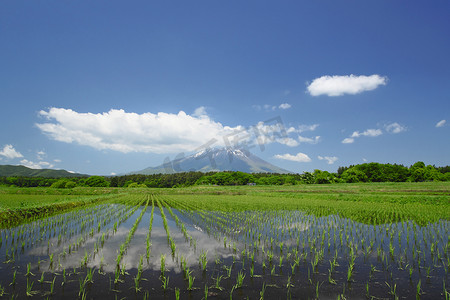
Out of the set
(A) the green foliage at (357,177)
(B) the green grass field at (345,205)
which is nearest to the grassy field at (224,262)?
(B) the green grass field at (345,205)

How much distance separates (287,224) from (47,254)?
9.18 metres

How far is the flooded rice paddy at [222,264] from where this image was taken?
421 centimetres

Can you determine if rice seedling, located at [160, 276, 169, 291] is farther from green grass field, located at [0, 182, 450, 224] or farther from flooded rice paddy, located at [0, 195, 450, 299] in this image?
green grass field, located at [0, 182, 450, 224]

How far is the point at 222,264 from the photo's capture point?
5.62m

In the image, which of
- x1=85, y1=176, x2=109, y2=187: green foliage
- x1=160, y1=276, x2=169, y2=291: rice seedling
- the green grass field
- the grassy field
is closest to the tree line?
x1=85, y1=176, x2=109, y2=187: green foliage

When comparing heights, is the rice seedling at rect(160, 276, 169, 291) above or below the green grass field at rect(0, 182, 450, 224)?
A: above

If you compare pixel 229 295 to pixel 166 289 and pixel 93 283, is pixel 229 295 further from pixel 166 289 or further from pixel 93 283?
pixel 93 283

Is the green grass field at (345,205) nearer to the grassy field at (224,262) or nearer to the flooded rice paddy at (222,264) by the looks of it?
the grassy field at (224,262)

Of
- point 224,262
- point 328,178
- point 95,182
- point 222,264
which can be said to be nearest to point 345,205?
point 224,262

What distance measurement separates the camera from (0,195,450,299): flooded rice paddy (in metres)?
4.21

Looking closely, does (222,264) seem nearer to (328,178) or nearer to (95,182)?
(328,178)

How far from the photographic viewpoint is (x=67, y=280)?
4.54 meters

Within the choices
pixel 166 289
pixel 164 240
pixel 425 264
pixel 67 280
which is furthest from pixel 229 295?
pixel 425 264

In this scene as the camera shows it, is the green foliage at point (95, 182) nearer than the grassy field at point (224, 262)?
No
